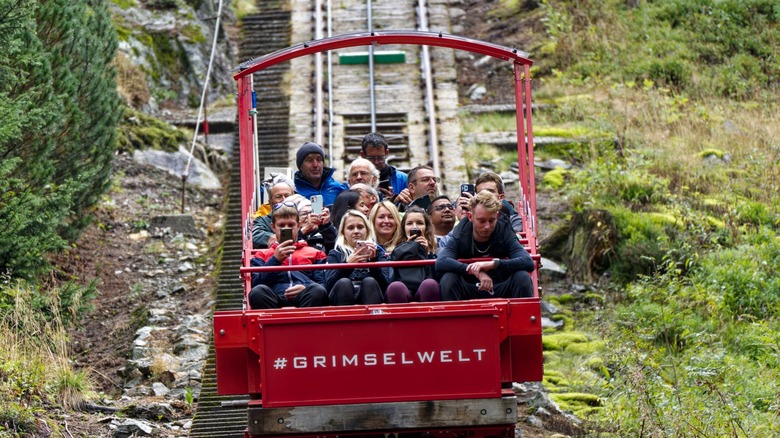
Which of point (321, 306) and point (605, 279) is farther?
point (605, 279)

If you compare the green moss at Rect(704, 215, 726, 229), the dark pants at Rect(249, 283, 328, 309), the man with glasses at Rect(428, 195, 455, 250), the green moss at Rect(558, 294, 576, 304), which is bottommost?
the green moss at Rect(558, 294, 576, 304)

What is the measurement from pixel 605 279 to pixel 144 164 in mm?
7492

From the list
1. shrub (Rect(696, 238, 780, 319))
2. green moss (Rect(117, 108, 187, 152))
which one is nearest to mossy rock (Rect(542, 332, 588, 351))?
shrub (Rect(696, 238, 780, 319))

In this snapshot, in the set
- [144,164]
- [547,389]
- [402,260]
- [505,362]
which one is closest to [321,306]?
[402,260]

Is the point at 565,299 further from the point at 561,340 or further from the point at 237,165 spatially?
the point at 237,165

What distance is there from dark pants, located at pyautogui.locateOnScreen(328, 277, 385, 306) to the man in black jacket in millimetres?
462

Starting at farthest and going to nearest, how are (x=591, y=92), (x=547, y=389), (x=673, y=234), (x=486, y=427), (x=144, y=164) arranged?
1. (x=591, y=92)
2. (x=144, y=164)
3. (x=673, y=234)
4. (x=547, y=389)
5. (x=486, y=427)

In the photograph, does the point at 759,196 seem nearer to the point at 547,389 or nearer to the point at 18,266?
the point at 547,389

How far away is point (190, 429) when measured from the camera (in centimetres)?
1115

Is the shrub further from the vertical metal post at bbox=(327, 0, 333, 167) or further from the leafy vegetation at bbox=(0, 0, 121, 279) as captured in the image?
the leafy vegetation at bbox=(0, 0, 121, 279)

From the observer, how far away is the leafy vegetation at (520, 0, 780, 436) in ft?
34.3

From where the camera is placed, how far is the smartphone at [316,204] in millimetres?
10138

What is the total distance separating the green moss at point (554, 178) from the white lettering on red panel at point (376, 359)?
9585 millimetres

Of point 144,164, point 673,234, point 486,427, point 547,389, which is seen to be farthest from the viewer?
point 144,164
